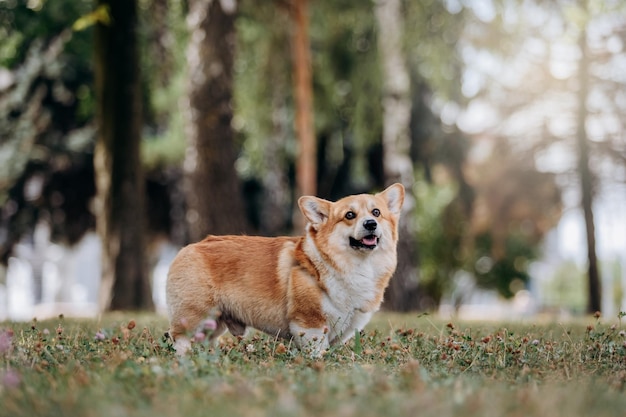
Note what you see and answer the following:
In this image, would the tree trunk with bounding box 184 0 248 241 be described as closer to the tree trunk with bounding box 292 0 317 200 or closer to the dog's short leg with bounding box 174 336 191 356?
the tree trunk with bounding box 292 0 317 200

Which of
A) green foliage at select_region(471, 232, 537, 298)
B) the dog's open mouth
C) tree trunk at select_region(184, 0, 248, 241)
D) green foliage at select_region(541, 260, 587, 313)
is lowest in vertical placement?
green foliage at select_region(541, 260, 587, 313)

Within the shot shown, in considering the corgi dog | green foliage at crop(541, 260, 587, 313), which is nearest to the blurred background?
the corgi dog

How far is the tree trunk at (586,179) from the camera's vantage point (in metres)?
17.3

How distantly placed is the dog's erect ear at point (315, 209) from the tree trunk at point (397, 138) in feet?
28.3

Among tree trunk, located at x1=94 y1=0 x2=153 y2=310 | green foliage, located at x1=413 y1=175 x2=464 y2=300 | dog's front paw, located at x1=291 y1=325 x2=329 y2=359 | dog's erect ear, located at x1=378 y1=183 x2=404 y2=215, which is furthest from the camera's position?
green foliage, located at x1=413 y1=175 x2=464 y2=300

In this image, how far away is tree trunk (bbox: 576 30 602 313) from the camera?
17.3 metres

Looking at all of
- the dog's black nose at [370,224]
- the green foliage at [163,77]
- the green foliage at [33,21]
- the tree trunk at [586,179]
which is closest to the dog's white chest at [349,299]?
the dog's black nose at [370,224]

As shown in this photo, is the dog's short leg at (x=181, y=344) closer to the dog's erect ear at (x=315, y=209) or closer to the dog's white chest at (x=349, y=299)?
the dog's white chest at (x=349, y=299)

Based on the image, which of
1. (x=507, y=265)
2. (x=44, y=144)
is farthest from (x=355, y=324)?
(x=507, y=265)

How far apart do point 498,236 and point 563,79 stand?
831 cm

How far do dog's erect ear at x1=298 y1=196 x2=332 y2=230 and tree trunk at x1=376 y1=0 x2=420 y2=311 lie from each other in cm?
863

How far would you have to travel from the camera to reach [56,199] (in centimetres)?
2431

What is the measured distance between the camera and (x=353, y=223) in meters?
6.37

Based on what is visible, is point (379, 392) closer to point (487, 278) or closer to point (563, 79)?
point (563, 79)
